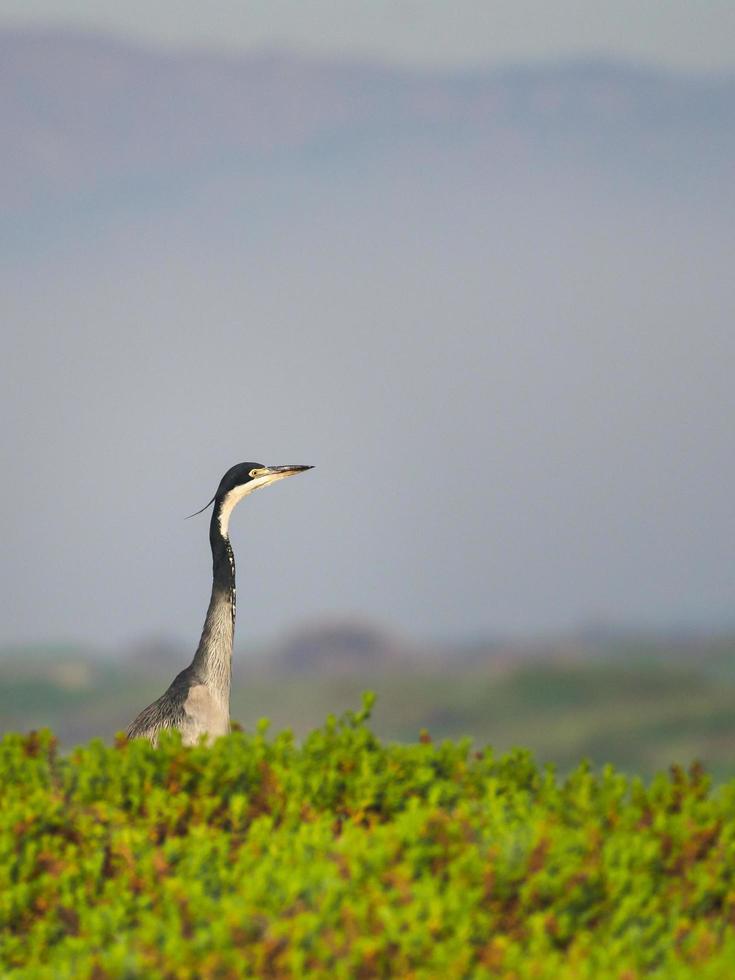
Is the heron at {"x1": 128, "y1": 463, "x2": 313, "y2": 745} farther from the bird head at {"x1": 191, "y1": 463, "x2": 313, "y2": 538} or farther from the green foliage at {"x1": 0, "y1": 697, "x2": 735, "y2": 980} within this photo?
the green foliage at {"x1": 0, "y1": 697, "x2": 735, "y2": 980}

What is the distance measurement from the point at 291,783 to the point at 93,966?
4.02 feet

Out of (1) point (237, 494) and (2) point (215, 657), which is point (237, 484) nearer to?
(1) point (237, 494)

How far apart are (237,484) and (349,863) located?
5320mm

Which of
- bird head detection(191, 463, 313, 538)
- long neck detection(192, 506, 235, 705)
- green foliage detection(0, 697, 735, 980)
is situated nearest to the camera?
green foliage detection(0, 697, 735, 980)

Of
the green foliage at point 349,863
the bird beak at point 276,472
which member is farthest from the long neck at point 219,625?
the green foliage at point 349,863

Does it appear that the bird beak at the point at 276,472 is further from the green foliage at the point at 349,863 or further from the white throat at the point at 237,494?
the green foliage at the point at 349,863

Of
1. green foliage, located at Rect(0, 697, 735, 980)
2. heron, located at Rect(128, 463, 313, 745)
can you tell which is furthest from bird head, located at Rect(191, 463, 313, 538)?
green foliage, located at Rect(0, 697, 735, 980)

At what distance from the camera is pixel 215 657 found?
8.95 metres

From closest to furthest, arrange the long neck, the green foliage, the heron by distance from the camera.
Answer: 1. the green foliage
2. the heron
3. the long neck

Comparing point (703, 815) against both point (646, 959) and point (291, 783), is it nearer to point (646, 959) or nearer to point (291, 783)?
point (646, 959)

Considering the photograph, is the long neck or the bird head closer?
the long neck

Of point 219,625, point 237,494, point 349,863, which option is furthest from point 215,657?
point 349,863

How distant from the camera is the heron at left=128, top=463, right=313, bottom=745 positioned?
8.38m

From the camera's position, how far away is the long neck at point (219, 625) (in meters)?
8.88
